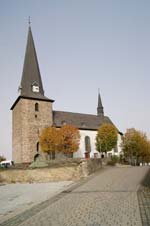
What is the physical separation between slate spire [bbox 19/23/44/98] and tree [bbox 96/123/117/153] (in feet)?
48.6

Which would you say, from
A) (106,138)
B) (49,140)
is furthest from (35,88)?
(106,138)

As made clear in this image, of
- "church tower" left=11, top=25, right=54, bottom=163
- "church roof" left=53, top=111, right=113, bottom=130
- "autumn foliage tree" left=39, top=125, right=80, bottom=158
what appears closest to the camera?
"autumn foliage tree" left=39, top=125, right=80, bottom=158

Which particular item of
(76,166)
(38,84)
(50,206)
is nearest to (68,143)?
(38,84)

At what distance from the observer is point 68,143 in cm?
4659

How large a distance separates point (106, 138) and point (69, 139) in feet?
31.9

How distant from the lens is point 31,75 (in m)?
49.8

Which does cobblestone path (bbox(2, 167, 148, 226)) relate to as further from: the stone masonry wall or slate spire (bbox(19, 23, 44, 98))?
slate spire (bbox(19, 23, 44, 98))

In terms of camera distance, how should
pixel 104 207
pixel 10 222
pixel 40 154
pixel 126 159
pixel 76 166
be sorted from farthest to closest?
pixel 126 159
pixel 40 154
pixel 76 166
pixel 104 207
pixel 10 222

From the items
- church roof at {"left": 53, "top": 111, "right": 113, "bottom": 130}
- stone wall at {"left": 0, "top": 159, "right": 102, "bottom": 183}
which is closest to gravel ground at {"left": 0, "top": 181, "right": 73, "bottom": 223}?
stone wall at {"left": 0, "top": 159, "right": 102, "bottom": 183}

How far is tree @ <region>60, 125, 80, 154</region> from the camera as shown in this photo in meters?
45.9

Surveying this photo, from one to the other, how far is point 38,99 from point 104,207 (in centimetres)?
4047

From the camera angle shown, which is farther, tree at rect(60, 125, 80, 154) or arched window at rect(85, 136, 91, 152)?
arched window at rect(85, 136, 91, 152)

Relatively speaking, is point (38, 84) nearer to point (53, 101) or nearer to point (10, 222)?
point (53, 101)

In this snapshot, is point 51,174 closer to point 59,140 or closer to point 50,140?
point 50,140
